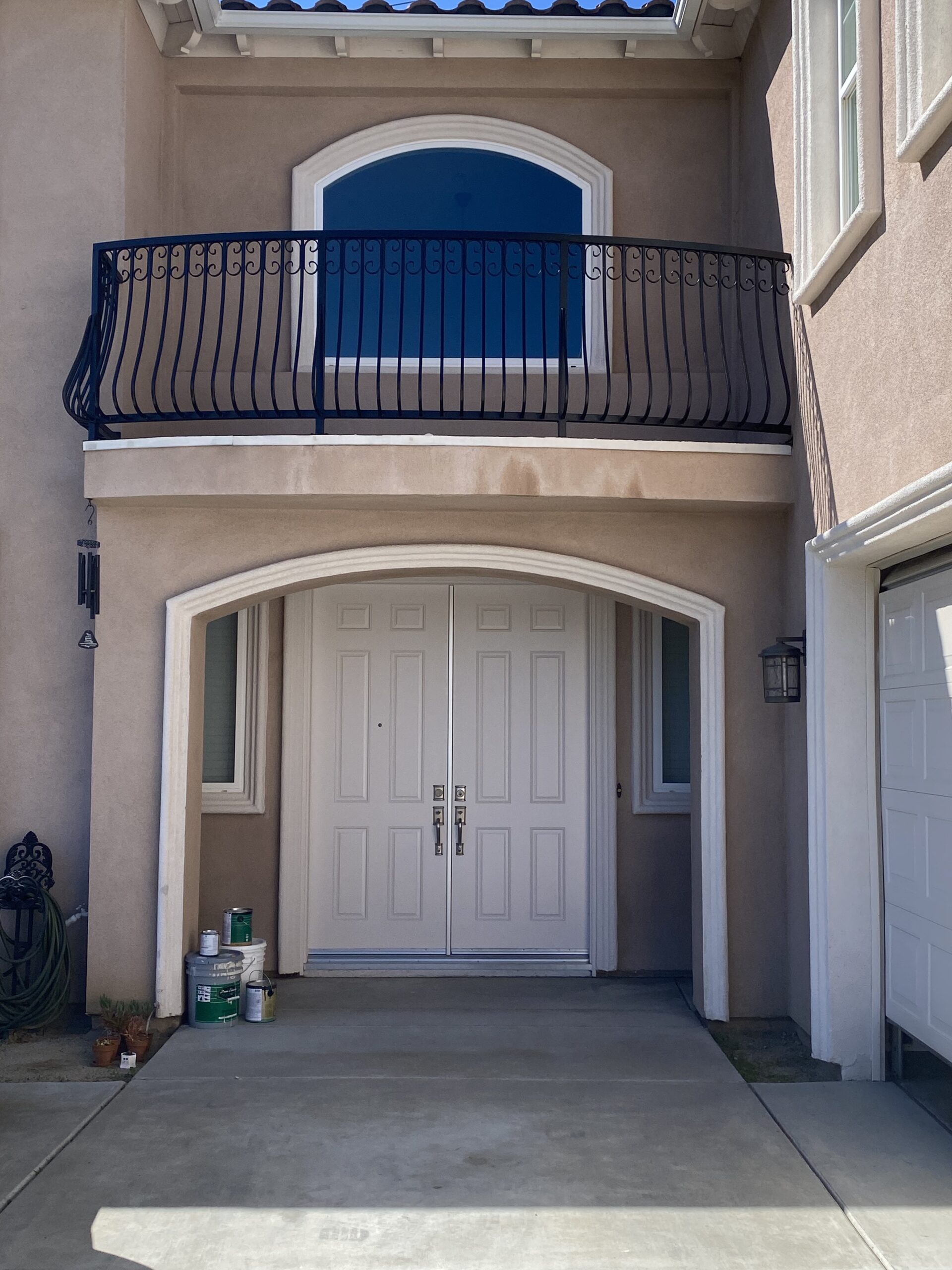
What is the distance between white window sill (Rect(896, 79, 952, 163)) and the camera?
3.96 meters

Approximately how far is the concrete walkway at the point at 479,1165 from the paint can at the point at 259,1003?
0.46 ft

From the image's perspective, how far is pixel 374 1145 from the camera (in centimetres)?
457

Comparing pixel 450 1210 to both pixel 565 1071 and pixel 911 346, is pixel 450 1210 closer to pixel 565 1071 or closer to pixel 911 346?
pixel 565 1071

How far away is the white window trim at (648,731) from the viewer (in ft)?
24.8

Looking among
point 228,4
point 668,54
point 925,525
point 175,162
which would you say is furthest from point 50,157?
point 925,525

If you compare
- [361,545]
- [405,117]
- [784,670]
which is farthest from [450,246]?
[784,670]

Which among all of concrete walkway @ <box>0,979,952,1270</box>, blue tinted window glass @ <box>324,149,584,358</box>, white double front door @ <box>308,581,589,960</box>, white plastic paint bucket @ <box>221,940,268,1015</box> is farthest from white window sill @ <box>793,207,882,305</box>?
white plastic paint bucket @ <box>221,940,268,1015</box>

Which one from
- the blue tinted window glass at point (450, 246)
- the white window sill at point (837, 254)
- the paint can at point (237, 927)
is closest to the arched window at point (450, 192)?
the blue tinted window glass at point (450, 246)

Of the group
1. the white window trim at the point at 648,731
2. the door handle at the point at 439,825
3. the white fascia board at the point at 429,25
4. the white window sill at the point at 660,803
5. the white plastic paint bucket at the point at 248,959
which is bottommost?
the white plastic paint bucket at the point at 248,959

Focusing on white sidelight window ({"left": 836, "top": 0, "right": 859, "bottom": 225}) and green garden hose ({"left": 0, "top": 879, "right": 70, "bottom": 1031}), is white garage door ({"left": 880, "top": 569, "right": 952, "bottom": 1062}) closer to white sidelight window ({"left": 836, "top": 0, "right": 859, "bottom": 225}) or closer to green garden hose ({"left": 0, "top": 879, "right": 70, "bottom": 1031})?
white sidelight window ({"left": 836, "top": 0, "right": 859, "bottom": 225})

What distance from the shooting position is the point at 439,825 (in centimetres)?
766

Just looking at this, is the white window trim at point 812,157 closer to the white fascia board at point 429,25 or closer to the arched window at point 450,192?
the white fascia board at point 429,25

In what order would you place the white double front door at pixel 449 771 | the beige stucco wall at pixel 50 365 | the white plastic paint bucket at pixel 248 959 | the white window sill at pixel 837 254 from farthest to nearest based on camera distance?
the white double front door at pixel 449 771
the beige stucco wall at pixel 50 365
the white plastic paint bucket at pixel 248 959
the white window sill at pixel 837 254

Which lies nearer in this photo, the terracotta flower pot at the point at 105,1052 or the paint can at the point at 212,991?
the terracotta flower pot at the point at 105,1052
